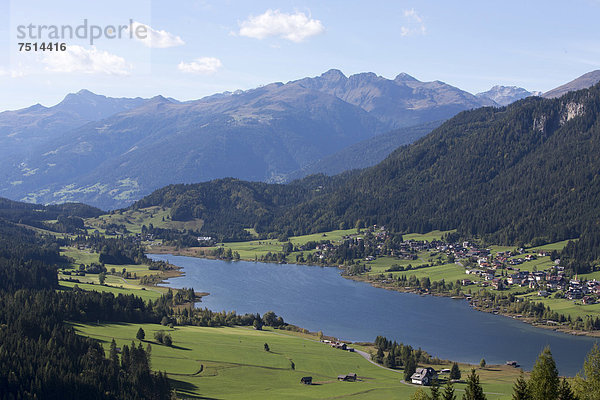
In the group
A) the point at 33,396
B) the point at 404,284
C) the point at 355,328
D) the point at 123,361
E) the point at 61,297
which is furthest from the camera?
the point at 404,284

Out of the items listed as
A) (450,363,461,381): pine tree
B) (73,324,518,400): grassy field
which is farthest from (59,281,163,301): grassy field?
(450,363,461,381): pine tree

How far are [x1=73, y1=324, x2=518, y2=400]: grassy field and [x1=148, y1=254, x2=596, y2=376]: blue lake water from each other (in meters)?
15.2

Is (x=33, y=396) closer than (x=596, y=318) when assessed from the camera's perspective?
Yes

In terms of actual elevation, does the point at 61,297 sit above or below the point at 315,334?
above

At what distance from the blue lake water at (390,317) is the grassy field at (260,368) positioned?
15196 millimetres

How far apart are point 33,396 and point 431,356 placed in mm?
63559

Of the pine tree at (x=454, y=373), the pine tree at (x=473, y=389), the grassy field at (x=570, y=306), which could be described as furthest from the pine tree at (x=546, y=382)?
the grassy field at (x=570, y=306)

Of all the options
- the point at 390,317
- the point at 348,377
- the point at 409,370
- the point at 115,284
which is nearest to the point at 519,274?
the point at 390,317

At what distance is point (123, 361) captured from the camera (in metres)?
80.2

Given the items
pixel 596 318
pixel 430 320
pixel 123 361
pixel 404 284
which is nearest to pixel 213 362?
pixel 123 361

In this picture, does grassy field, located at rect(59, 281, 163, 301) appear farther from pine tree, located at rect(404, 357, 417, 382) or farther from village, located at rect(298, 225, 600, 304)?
pine tree, located at rect(404, 357, 417, 382)

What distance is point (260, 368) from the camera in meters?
92.5

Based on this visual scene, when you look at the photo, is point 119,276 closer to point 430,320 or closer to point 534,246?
point 430,320

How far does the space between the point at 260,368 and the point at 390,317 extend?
54.5 metres
